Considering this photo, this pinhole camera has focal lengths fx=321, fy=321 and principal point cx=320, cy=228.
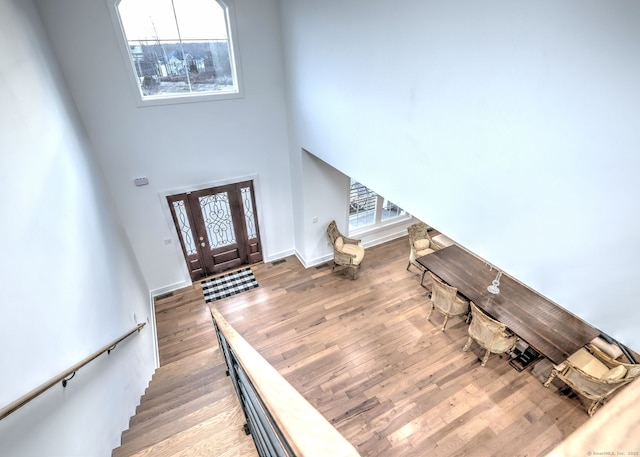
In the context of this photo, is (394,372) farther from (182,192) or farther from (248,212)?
(182,192)

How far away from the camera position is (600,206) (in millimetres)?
1797

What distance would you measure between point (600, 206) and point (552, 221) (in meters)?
0.27

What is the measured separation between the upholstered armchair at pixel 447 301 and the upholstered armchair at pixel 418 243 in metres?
1.16

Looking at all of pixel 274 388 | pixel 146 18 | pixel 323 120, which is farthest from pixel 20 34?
pixel 274 388

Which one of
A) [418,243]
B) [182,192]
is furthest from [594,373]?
[182,192]

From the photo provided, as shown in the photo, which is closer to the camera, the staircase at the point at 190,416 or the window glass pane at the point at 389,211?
the staircase at the point at 190,416

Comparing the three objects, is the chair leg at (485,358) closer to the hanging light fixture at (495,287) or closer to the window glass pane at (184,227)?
the hanging light fixture at (495,287)

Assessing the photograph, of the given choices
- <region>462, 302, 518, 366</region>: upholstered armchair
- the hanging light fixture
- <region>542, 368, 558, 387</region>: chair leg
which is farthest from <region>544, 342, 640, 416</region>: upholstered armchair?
the hanging light fixture

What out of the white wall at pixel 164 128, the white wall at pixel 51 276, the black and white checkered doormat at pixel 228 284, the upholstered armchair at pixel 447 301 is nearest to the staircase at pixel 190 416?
the white wall at pixel 51 276

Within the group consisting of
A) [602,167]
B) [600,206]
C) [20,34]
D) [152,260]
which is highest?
[20,34]

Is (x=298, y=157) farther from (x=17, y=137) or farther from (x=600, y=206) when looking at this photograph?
(x=600, y=206)

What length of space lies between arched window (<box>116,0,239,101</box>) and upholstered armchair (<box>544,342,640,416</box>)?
584 cm

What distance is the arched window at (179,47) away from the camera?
4.26m

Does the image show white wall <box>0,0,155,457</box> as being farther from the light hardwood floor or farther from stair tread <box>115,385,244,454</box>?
the light hardwood floor
